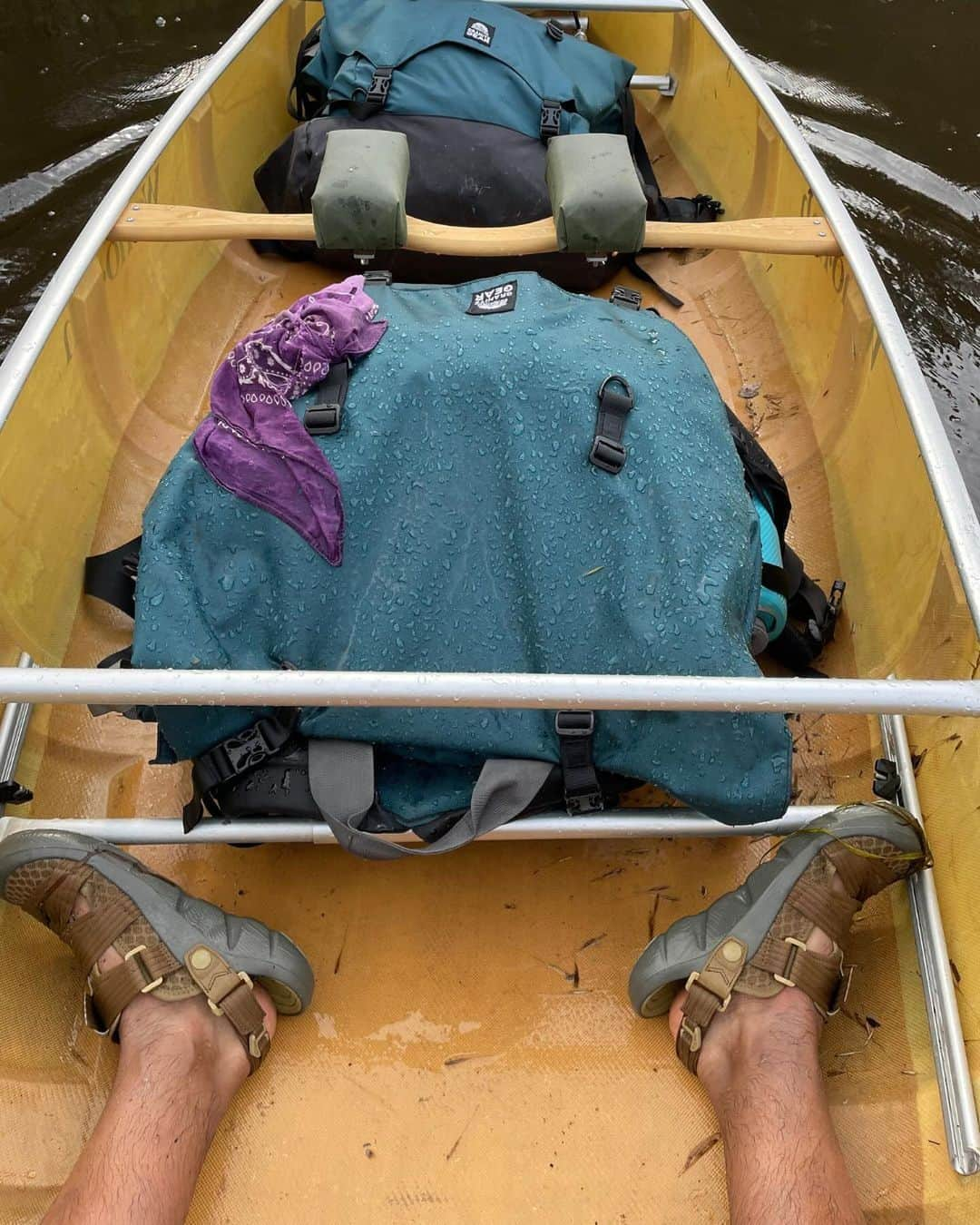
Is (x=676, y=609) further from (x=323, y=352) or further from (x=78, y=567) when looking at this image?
(x=78, y=567)

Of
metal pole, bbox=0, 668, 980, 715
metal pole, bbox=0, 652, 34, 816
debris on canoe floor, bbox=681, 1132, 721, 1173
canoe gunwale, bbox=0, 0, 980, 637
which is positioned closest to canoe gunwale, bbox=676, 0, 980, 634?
canoe gunwale, bbox=0, 0, 980, 637

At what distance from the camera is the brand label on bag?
1.64 metres

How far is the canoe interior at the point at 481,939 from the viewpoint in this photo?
4.53 ft

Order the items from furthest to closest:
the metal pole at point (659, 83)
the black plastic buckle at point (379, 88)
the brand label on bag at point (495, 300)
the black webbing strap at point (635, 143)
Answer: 1. the metal pole at point (659, 83)
2. the black webbing strap at point (635, 143)
3. the black plastic buckle at point (379, 88)
4. the brand label on bag at point (495, 300)

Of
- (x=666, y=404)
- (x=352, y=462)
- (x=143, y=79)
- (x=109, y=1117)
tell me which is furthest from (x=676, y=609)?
(x=143, y=79)

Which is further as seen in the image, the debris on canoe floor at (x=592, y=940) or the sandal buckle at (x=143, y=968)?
the debris on canoe floor at (x=592, y=940)

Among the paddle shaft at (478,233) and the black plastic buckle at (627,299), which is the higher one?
the paddle shaft at (478,233)

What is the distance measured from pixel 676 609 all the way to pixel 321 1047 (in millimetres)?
891

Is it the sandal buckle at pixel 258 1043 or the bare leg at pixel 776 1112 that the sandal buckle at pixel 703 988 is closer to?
the bare leg at pixel 776 1112

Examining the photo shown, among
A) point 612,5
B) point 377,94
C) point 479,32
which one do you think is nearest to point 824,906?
point 377,94

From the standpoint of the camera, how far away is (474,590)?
58.7 inches

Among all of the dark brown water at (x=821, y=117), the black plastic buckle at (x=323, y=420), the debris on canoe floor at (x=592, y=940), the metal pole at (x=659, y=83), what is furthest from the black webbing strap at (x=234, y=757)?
the metal pole at (x=659, y=83)

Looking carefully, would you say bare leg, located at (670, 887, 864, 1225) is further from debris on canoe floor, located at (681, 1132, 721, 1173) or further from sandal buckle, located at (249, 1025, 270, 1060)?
sandal buckle, located at (249, 1025, 270, 1060)

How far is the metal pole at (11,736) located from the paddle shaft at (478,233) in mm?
1011
